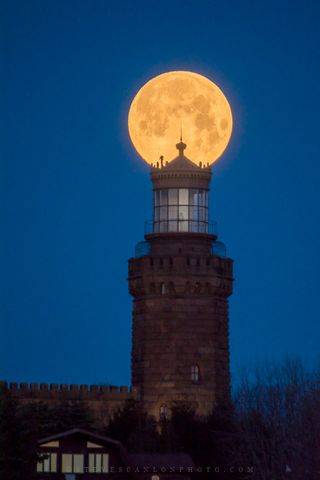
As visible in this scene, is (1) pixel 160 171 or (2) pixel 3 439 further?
(1) pixel 160 171

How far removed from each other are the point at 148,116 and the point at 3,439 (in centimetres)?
3137

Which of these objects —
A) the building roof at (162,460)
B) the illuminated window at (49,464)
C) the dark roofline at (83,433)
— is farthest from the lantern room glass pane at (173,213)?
the illuminated window at (49,464)

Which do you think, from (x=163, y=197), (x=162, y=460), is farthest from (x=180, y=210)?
(x=162, y=460)

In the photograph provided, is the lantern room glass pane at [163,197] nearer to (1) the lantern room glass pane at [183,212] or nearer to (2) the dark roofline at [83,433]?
(1) the lantern room glass pane at [183,212]

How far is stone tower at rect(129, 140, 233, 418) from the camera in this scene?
156125 mm

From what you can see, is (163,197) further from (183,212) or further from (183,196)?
(183,212)

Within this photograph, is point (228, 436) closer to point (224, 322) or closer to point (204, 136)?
point (224, 322)

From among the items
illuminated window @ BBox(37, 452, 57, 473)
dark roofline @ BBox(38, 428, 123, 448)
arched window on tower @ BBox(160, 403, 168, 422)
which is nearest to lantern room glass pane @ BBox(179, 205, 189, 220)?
arched window on tower @ BBox(160, 403, 168, 422)

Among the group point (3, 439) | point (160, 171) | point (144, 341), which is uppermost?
point (160, 171)

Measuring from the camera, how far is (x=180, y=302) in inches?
6166

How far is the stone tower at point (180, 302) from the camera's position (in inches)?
6147

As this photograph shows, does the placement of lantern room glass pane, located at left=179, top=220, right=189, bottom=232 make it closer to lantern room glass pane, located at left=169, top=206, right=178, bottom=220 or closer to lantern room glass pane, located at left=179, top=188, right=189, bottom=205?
lantern room glass pane, located at left=169, top=206, right=178, bottom=220

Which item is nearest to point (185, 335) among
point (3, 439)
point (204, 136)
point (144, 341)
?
point (144, 341)

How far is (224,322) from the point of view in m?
158
